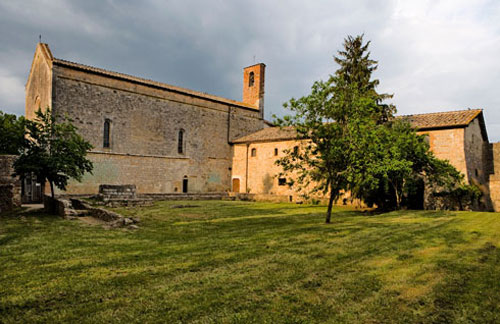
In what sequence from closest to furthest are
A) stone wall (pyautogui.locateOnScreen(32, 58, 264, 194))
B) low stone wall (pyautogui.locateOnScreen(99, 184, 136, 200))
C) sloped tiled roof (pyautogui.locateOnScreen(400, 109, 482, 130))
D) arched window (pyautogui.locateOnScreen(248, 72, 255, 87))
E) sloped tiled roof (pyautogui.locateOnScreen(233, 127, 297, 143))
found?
1. low stone wall (pyautogui.locateOnScreen(99, 184, 136, 200))
2. sloped tiled roof (pyautogui.locateOnScreen(400, 109, 482, 130))
3. stone wall (pyautogui.locateOnScreen(32, 58, 264, 194))
4. sloped tiled roof (pyautogui.locateOnScreen(233, 127, 297, 143))
5. arched window (pyautogui.locateOnScreen(248, 72, 255, 87))

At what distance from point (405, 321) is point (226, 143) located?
94.6 feet

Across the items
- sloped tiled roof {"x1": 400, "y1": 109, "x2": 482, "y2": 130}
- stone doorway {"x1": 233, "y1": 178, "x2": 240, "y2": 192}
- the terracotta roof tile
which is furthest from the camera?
stone doorway {"x1": 233, "y1": 178, "x2": 240, "y2": 192}

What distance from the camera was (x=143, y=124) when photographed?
26.1 meters

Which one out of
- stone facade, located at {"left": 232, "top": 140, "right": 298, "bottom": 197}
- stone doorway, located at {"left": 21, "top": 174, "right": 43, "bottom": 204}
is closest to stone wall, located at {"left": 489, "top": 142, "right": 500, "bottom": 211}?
stone facade, located at {"left": 232, "top": 140, "right": 298, "bottom": 197}

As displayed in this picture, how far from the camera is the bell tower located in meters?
35.1

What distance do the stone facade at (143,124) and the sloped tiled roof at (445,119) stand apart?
686 inches

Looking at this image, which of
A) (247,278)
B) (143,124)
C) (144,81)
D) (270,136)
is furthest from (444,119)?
(144,81)

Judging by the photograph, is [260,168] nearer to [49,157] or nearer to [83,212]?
[83,212]

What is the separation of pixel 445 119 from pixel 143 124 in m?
23.1

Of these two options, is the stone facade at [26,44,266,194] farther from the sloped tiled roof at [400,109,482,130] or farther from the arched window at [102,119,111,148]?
the sloped tiled roof at [400,109,482,130]

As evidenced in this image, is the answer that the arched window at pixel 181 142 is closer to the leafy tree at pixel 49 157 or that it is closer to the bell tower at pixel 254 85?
the bell tower at pixel 254 85

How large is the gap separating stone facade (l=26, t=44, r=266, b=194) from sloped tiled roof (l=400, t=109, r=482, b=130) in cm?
1744

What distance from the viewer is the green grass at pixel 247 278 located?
12.1 ft

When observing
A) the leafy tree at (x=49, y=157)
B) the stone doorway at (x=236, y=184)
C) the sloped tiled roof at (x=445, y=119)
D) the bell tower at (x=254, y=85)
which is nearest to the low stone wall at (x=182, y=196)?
the stone doorway at (x=236, y=184)
